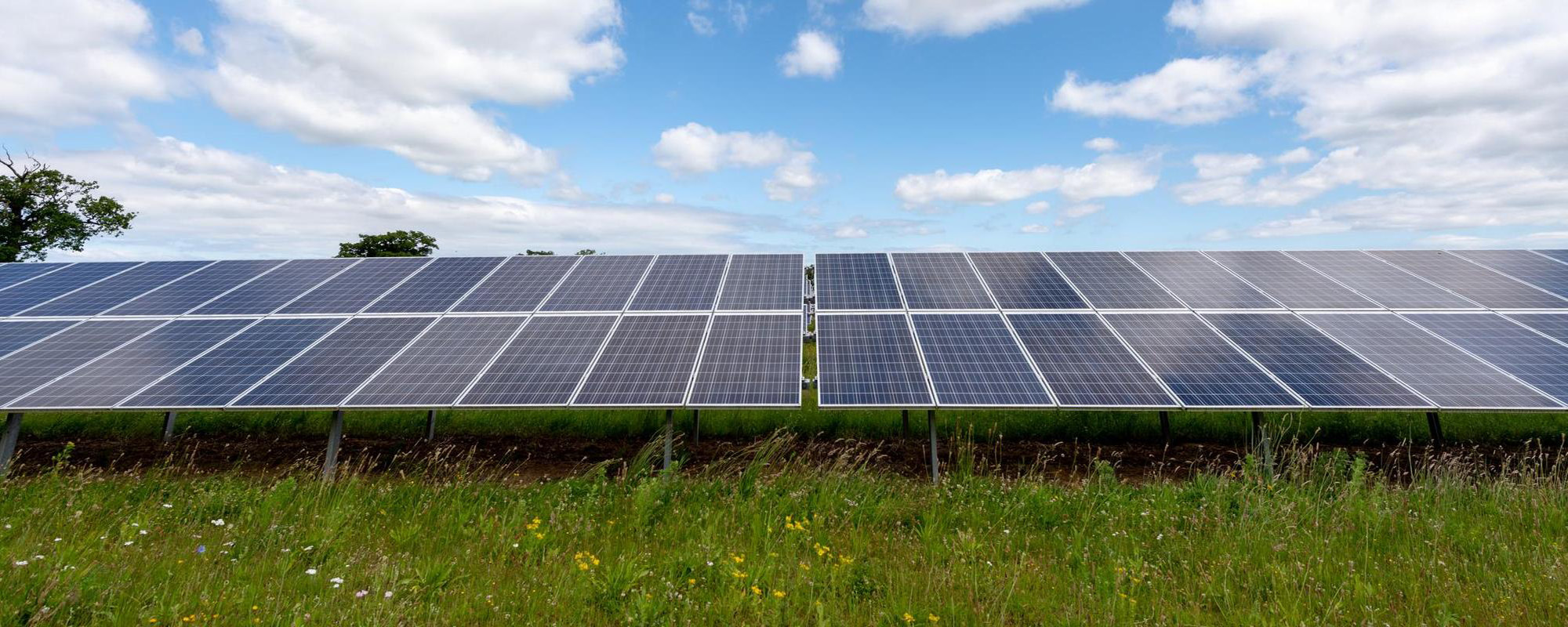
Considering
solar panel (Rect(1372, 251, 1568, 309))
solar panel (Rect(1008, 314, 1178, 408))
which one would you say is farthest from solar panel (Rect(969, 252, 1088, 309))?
solar panel (Rect(1372, 251, 1568, 309))

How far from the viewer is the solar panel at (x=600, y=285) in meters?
13.1

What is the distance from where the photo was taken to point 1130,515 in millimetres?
7641

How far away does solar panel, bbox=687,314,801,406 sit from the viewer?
9453mm

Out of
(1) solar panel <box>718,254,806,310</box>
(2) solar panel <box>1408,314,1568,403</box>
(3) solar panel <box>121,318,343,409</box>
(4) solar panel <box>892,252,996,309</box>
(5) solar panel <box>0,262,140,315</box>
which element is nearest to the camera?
(3) solar panel <box>121,318,343,409</box>

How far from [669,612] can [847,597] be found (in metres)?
1.68

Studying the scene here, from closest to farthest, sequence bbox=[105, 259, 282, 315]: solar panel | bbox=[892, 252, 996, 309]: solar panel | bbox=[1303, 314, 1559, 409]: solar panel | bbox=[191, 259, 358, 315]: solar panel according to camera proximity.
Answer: bbox=[1303, 314, 1559, 409]: solar panel < bbox=[892, 252, 996, 309]: solar panel < bbox=[191, 259, 358, 315]: solar panel < bbox=[105, 259, 282, 315]: solar panel

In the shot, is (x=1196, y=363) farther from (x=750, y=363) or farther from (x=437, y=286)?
(x=437, y=286)

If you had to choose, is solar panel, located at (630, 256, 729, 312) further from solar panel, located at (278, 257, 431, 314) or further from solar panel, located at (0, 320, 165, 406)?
solar panel, located at (0, 320, 165, 406)

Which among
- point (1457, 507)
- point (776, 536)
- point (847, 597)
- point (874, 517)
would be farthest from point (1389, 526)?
point (776, 536)

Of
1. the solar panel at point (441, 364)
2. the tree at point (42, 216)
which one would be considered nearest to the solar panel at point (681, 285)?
the solar panel at point (441, 364)

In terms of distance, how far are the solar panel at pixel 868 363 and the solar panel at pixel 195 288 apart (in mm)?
14037

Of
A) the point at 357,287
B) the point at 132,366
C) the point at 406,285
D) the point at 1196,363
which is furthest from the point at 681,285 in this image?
the point at 1196,363

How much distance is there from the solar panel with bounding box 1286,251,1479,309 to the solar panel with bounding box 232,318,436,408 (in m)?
20.1

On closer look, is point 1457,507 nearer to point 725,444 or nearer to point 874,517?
point 874,517
